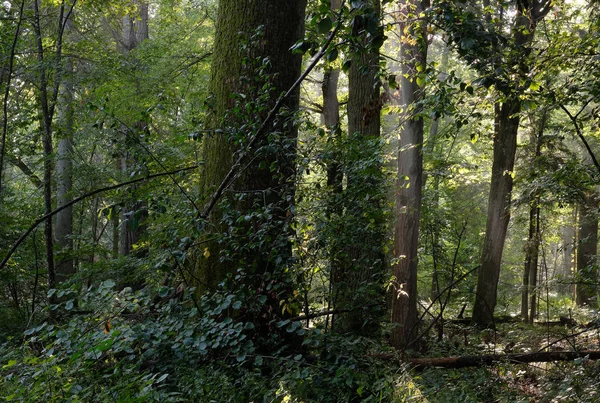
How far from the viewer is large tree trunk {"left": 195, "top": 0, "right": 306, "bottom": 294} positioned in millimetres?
Result: 4590

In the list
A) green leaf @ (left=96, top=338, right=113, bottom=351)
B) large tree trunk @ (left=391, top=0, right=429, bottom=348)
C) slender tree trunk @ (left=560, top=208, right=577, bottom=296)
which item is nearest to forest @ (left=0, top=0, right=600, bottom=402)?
green leaf @ (left=96, top=338, right=113, bottom=351)

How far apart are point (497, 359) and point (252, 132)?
3334 mm

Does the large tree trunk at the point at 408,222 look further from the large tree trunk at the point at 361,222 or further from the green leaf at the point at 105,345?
the green leaf at the point at 105,345

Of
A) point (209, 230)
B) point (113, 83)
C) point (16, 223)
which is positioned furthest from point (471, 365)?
point (16, 223)

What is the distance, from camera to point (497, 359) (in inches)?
199

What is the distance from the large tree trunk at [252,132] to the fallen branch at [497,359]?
2034 millimetres

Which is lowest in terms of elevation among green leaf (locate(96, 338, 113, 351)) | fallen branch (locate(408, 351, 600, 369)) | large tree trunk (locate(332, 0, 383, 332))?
fallen branch (locate(408, 351, 600, 369))

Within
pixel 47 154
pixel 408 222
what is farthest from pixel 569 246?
pixel 47 154

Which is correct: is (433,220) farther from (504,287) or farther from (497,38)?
(504,287)

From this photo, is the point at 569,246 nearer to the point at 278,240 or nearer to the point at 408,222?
the point at 408,222

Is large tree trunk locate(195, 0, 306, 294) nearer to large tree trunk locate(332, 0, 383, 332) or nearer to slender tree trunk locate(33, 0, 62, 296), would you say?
large tree trunk locate(332, 0, 383, 332)

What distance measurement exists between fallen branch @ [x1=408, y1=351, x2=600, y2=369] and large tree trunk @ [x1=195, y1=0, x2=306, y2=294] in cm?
203

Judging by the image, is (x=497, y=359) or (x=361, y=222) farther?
(x=361, y=222)

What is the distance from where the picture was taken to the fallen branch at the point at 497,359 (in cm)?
507
